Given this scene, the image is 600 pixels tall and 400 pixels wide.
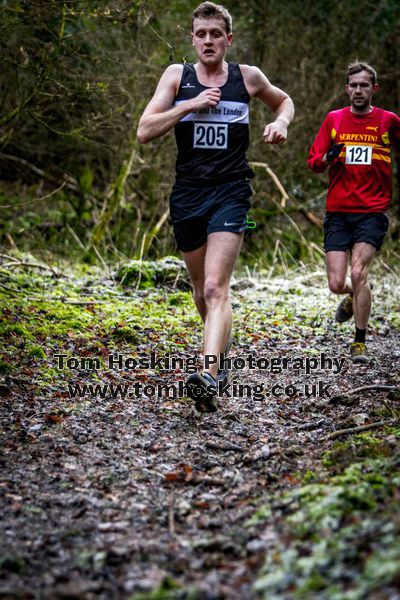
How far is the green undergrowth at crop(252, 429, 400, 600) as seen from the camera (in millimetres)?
1958

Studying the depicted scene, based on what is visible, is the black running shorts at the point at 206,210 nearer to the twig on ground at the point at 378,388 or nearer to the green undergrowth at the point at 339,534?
the twig on ground at the point at 378,388

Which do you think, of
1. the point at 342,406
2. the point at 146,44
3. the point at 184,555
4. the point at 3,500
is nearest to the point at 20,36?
the point at 146,44

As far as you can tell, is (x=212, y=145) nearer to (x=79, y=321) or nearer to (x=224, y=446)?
(x=224, y=446)

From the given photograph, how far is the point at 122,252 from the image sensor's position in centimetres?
1170

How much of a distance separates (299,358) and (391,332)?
1571 millimetres

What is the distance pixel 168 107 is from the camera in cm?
455

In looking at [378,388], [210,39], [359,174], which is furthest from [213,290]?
[359,174]

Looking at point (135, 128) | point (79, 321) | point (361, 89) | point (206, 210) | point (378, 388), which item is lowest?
point (79, 321)

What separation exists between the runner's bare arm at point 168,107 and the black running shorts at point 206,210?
41 cm

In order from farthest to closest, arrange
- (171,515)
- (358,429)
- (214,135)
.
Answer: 1. (214,135)
2. (358,429)
3. (171,515)

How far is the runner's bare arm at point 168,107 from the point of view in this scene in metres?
4.30

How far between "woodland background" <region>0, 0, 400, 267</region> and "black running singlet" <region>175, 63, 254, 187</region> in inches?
179

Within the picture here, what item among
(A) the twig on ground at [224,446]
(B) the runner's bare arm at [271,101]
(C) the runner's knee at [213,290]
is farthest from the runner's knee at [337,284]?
(A) the twig on ground at [224,446]

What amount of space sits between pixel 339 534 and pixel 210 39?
3.31m
